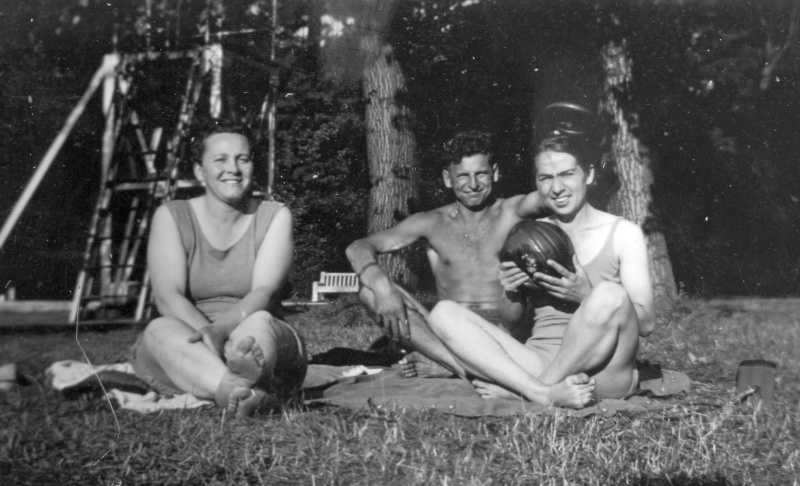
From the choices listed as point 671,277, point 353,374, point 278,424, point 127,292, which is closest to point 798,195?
point 671,277

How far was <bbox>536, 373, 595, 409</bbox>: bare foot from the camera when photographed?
3.34 m

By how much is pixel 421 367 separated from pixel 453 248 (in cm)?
77

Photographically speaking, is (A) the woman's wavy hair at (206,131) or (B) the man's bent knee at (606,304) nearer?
(B) the man's bent knee at (606,304)

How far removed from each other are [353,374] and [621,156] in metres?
2.52

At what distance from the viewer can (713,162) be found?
6.32 m

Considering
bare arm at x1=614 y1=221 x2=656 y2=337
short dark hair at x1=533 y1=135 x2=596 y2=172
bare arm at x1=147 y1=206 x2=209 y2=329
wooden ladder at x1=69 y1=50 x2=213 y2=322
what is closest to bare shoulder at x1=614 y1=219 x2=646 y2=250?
bare arm at x1=614 y1=221 x2=656 y2=337

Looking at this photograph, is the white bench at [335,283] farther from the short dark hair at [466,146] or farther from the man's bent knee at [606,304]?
the man's bent knee at [606,304]

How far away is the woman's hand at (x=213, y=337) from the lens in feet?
10.7

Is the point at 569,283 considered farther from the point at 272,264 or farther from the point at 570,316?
the point at 272,264

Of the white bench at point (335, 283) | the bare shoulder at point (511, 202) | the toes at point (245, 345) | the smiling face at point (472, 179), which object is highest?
the smiling face at point (472, 179)

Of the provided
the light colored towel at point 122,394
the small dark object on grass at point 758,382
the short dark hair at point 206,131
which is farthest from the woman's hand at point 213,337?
the small dark object on grass at point 758,382

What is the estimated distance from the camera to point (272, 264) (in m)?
3.56

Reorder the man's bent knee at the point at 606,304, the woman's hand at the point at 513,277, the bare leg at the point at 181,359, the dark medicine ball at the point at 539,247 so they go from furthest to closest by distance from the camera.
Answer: the woman's hand at the point at 513,277, the dark medicine ball at the point at 539,247, the man's bent knee at the point at 606,304, the bare leg at the point at 181,359

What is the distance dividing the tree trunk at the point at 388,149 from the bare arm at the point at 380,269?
21 cm
